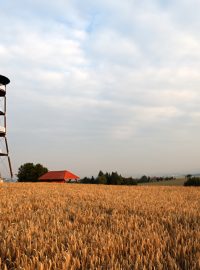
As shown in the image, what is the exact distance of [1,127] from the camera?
117 ft

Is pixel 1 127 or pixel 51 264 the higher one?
pixel 1 127

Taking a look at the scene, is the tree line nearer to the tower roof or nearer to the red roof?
the red roof

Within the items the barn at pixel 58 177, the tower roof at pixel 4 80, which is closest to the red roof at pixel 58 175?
the barn at pixel 58 177

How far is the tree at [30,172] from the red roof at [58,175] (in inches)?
100

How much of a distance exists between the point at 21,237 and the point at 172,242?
7.60ft

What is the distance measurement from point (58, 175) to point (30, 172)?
23.3 ft

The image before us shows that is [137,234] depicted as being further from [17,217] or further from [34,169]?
[34,169]

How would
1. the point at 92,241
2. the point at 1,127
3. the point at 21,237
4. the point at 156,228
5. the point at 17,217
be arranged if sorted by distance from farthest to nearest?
1. the point at 1,127
2. the point at 17,217
3. the point at 156,228
4. the point at 21,237
5. the point at 92,241

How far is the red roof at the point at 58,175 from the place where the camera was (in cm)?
7153

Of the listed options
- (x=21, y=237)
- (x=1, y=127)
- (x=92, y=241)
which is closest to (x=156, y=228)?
(x=92, y=241)

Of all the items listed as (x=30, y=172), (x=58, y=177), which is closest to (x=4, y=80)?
(x=58, y=177)

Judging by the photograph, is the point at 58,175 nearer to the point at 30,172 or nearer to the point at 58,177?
the point at 58,177

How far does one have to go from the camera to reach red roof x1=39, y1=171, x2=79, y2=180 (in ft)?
235

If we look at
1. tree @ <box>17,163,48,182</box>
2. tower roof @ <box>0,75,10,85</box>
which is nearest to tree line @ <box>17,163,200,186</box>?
tree @ <box>17,163,48,182</box>
